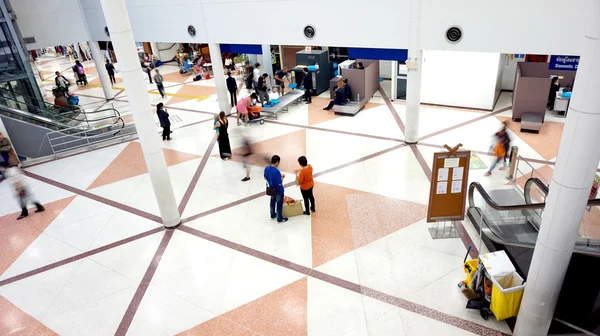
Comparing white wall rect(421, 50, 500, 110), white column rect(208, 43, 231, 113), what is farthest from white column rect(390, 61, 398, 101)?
white column rect(208, 43, 231, 113)

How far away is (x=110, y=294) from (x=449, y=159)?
6.11 meters

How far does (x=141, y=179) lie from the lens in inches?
404

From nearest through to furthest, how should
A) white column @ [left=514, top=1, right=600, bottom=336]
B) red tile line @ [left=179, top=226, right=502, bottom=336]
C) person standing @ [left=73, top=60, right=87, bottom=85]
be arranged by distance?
white column @ [left=514, top=1, right=600, bottom=336]
red tile line @ [left=179, top=226, right=502, bottom=336]
person standing @ [left=73, top=60, right=87, bottom=85]

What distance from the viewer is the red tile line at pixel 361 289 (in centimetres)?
535

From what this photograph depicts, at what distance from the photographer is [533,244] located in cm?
602

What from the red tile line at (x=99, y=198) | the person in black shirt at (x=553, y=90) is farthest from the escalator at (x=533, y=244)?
the person in black shirt at (x=553, y=90)

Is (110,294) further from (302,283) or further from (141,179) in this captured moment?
(141,179)

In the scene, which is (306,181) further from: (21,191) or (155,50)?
(155,50)

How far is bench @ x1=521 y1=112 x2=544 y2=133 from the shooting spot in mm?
11125

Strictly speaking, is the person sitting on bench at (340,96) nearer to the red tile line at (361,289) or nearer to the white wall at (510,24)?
the white wall at (510,24)

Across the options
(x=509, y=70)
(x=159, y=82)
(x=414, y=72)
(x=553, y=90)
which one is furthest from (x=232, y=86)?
(x=553, y=90)

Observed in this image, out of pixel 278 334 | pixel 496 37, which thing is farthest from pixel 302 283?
pixel 496 37

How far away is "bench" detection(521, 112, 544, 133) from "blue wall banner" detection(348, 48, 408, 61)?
13.6ft

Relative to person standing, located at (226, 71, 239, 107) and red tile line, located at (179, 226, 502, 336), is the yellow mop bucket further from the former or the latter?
person standing, located at (226, 71, 239, 107)
